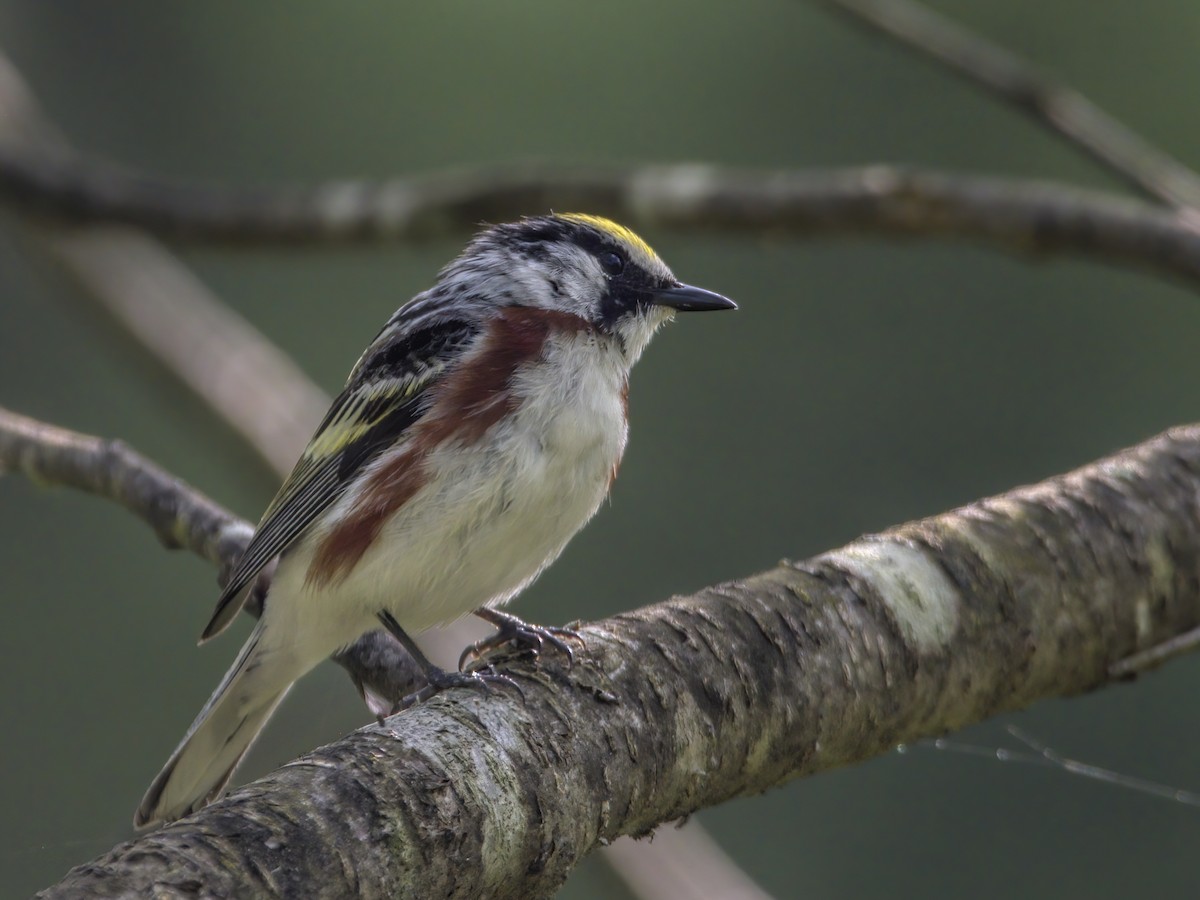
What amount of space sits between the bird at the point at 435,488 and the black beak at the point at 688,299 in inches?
2.0

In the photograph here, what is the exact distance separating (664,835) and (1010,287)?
553 centimetres

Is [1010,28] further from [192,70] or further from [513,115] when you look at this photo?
[192,70]

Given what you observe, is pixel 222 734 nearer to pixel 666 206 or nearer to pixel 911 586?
pixel 911 586

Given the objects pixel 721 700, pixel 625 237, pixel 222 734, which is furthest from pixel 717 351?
pixel 721 700

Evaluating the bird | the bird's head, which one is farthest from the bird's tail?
the bird's head

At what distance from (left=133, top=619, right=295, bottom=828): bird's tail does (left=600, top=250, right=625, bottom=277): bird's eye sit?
4.54 feet

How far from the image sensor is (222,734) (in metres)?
3.41

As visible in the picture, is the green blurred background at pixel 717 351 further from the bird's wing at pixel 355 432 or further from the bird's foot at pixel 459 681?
the bird's foot at pixel 459 681

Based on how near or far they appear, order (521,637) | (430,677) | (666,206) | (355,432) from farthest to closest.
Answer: (666,206)
(355,432)
(430,677)
(521,637)

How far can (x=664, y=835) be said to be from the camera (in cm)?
379

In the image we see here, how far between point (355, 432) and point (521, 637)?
1.12 m

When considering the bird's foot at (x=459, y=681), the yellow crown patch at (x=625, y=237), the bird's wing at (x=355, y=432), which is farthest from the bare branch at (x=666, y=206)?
the bird's foot at (x=459, y=681)

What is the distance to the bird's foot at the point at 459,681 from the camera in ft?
7.54

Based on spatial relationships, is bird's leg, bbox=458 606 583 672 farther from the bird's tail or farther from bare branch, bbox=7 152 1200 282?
bare branch, bbox=7 152 1200 282
